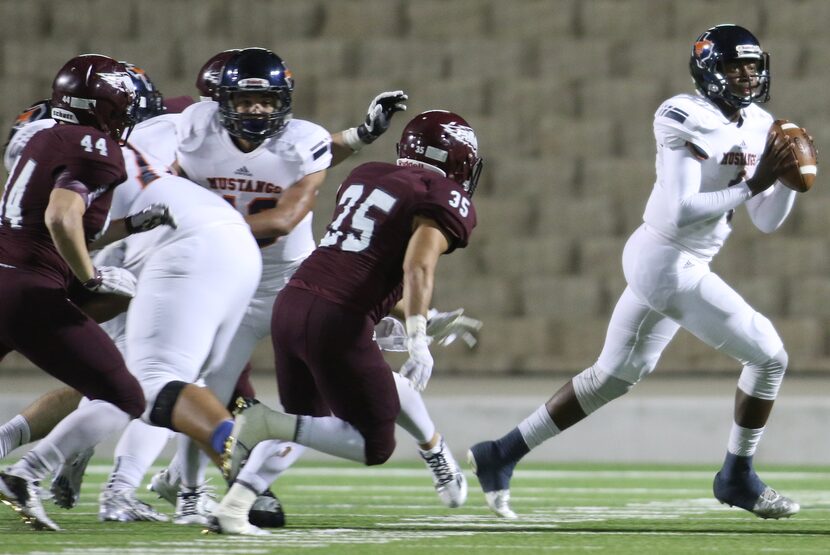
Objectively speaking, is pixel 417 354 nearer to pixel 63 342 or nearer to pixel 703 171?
pixel 63 342

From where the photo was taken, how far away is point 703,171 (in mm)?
4051

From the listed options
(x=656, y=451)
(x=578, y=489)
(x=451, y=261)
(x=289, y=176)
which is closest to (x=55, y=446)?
(x=289, y=176)

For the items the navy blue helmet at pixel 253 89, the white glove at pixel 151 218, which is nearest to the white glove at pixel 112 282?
the white glove at pixel 151 218

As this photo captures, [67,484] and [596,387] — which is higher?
[596,387]

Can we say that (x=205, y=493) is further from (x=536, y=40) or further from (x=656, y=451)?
(x=536, y=40)

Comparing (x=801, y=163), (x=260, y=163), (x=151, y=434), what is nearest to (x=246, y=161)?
(x=260, y=163)

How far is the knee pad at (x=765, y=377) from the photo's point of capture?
402 centimetres

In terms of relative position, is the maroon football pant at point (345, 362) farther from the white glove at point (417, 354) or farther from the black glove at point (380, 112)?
the black glove at point (380, 112)

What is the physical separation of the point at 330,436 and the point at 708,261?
50.7 inches

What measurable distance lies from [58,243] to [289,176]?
2.59ft

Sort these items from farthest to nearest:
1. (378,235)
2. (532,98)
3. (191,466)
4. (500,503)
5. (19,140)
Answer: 1. (532,98)
2. (500,503)
3. (191,466)
4. (19,140)
5. (378,235)

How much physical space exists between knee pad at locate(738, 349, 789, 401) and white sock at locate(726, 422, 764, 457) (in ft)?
0.33

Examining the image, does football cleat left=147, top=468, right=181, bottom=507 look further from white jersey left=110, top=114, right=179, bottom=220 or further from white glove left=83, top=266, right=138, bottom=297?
white jersey left=110, top=114, right=179, bottom=220

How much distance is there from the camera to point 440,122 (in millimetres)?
3740
